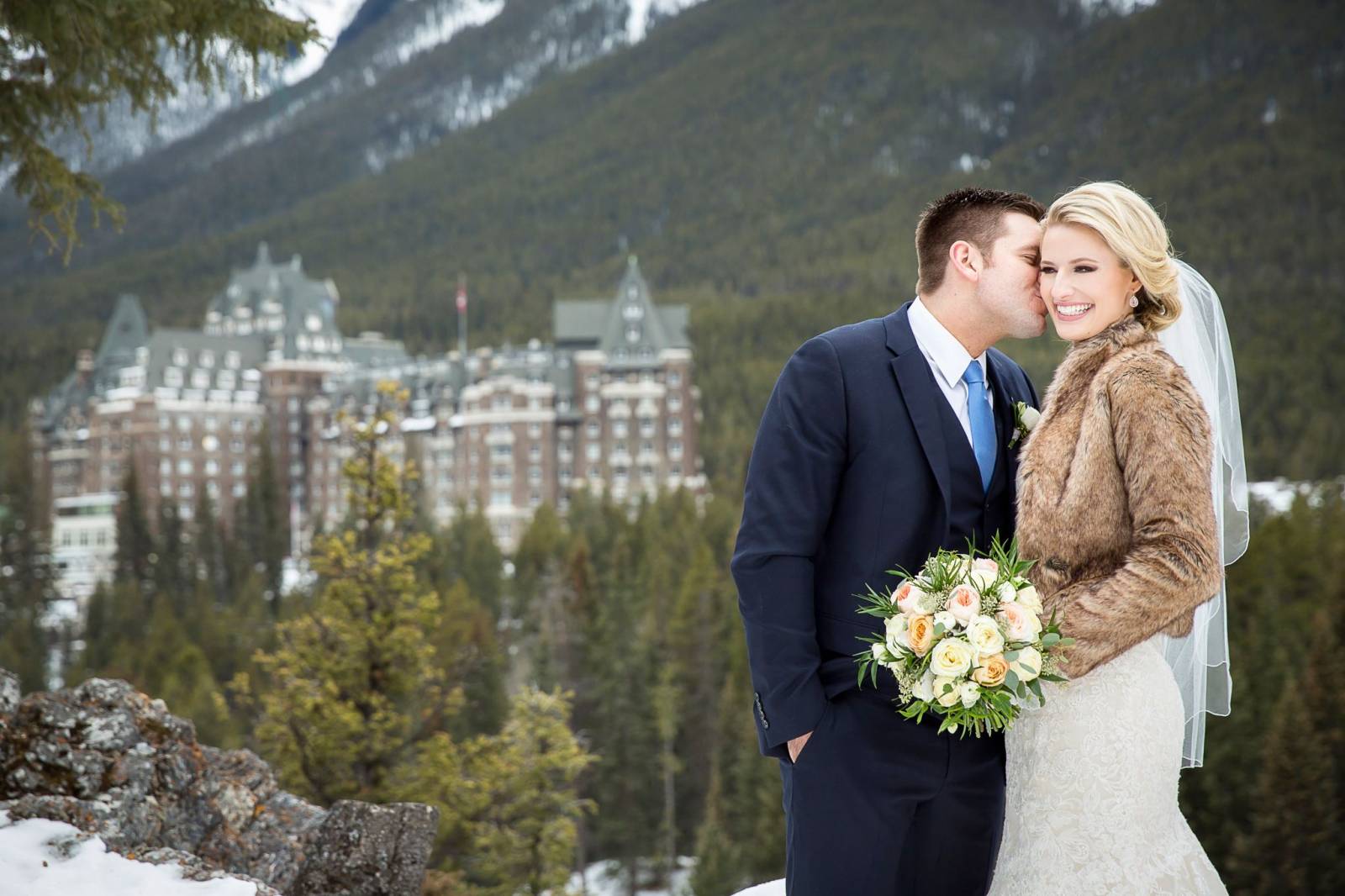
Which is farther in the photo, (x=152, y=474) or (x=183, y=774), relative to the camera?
(x=152, y=474)

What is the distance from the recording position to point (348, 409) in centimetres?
10600

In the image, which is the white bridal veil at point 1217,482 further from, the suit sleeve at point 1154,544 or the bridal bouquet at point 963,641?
the bridal bouquet at point 963,641

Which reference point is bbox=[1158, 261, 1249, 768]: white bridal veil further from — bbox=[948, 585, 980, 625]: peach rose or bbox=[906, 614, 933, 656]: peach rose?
bbox=[906, 614, 933, 656]: peach rose

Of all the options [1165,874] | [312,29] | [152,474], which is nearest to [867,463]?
[1165,874]

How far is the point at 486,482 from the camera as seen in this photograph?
359 ft

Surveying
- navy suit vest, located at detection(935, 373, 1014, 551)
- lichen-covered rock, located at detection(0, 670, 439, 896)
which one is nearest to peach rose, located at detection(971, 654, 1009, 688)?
navy suit vest, located at detection(935, 373, 1014, 551)

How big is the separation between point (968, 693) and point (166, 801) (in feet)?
17.6

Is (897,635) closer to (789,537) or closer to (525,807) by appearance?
(789,537)

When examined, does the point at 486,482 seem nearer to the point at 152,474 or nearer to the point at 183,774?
the point at 152,474

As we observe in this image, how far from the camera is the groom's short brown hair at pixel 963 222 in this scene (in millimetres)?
4836

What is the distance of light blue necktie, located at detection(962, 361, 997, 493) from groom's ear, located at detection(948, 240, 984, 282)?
0.36 meters

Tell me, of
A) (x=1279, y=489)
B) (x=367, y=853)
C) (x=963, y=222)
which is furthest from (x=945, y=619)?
(x=1279, y=489)

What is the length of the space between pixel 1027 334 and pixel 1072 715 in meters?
1.45

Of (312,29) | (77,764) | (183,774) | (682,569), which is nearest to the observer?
(77,764)
